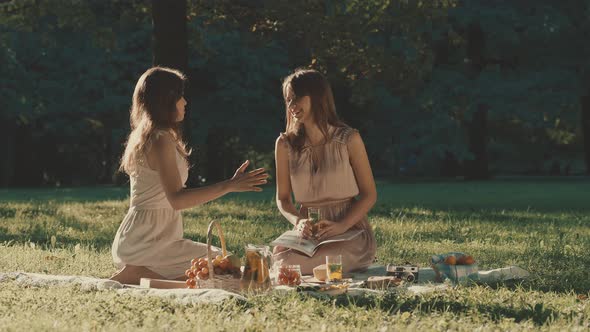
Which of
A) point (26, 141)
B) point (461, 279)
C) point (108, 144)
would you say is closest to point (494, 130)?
point (108, 144)

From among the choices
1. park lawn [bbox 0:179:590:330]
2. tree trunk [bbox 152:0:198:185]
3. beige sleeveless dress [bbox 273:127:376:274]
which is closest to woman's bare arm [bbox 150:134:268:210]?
park lawn [bbox 0:179:590:330]

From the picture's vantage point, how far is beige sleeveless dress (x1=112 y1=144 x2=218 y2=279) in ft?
22.3

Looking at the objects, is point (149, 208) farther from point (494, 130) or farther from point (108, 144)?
point (494, 130)

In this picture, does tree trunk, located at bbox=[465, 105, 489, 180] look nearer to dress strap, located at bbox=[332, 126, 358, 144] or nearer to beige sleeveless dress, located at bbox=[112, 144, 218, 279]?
dress strap, located at bbox=[332, 126, 358, 144]

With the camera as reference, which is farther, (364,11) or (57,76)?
(57,76)

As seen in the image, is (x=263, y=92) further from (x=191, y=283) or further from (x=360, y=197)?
(x=191, y=283)

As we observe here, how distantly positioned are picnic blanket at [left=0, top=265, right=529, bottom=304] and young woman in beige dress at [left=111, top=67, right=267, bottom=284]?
301 mm

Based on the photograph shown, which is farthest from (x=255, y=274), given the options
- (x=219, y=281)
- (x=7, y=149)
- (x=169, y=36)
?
(x=7, y=149)

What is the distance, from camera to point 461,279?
22.7 ft

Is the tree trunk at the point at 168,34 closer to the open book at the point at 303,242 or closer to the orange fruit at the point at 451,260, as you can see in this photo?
the open book at the point at 303,242

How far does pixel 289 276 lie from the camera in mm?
6742

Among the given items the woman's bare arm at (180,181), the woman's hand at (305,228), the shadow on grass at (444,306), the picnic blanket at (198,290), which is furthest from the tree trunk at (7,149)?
the shadow on grass at (444,306)

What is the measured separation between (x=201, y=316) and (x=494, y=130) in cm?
5226

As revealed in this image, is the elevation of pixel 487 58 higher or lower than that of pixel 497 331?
higher
